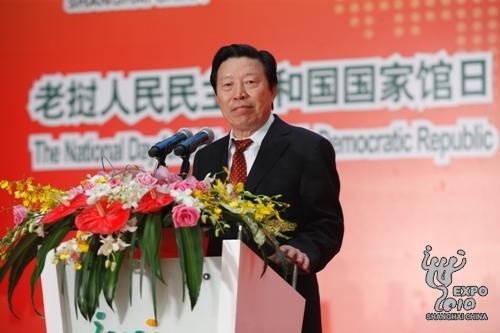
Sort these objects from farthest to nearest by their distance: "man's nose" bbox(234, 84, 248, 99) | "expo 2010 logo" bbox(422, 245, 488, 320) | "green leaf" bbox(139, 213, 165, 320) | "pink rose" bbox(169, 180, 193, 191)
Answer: "expo 2010 logo" bbox(422, 245, 488, 320), "man's nose" bbox(234, 84, 248, 99), "pink rose" bbox(169, 180, 193, 191), "green leaf" bbox(139, 213, 165, 320)

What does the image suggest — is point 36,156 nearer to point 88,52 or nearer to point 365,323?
point 88,52

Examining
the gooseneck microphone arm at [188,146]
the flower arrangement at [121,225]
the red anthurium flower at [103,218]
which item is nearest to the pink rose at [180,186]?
the flower arrangement at [121,225]

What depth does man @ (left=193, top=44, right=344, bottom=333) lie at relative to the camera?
2250 millimetres

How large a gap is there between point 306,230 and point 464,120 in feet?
4.57

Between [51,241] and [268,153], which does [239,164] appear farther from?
[51,241]

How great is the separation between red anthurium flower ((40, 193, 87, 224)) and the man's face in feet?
2.63

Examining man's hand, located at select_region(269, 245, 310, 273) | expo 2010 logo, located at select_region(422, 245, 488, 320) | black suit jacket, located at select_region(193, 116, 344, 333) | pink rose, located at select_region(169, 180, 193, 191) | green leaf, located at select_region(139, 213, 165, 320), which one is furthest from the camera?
expo 2010 logo, located at select_region(422, 245, 488, 320)

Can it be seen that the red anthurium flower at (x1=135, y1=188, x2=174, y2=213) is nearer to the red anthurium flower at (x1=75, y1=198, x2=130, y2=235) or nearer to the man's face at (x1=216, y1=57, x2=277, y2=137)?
the red anthurium flower at (x1=75, y1=198, x2=130, y2=235)

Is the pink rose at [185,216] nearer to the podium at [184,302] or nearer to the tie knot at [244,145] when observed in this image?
the podium at [184,302]

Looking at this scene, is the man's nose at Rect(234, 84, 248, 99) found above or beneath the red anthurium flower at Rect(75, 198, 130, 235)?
above

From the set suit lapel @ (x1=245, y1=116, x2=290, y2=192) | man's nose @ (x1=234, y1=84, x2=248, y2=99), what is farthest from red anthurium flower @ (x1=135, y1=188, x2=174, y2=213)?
man's nose @ (x1=234, y1=84, x2=248, y2=99)

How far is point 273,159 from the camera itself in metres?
2.31

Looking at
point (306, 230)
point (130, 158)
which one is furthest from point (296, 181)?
point (130, 158)

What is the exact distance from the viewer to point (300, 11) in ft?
11.8
